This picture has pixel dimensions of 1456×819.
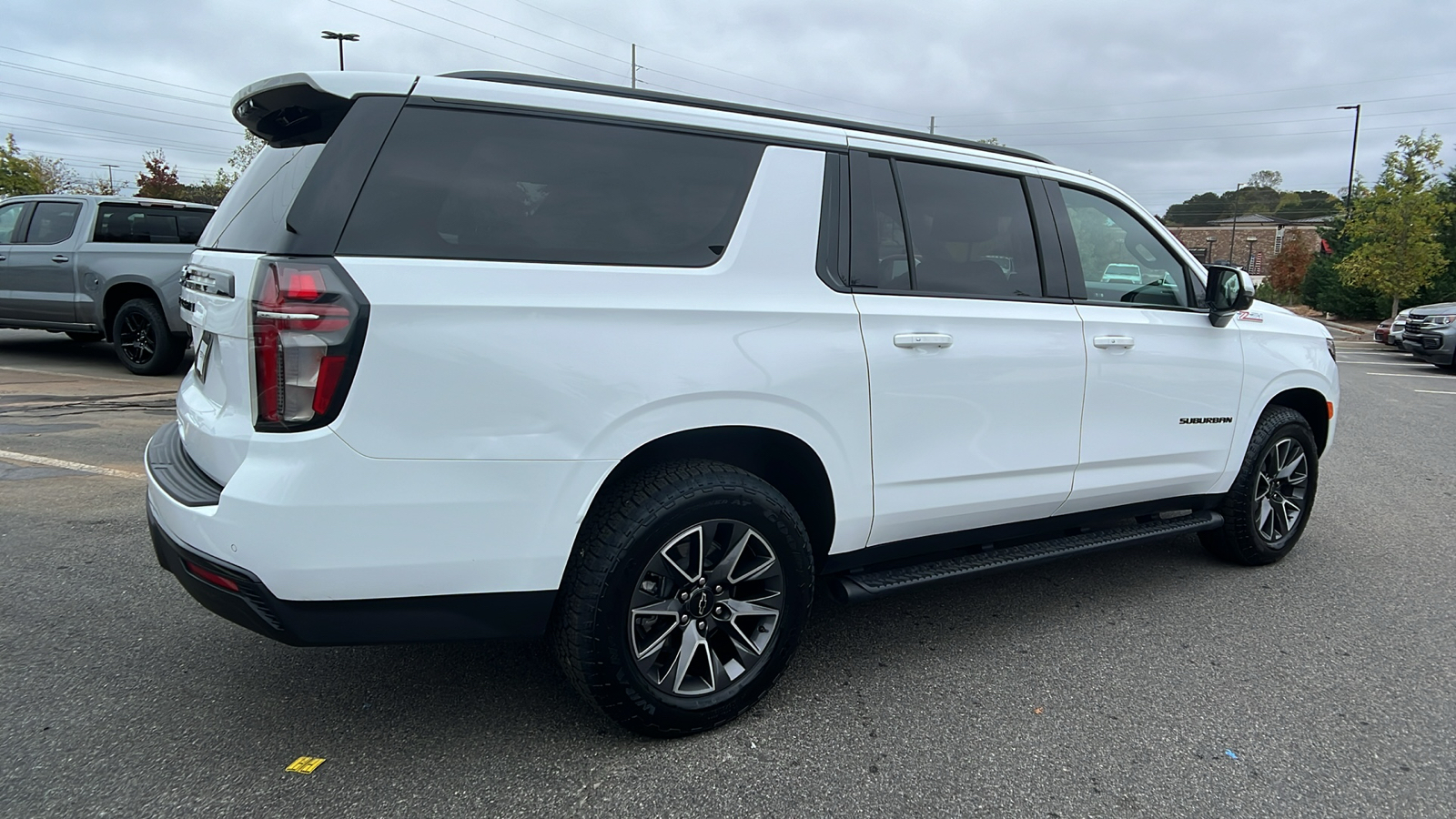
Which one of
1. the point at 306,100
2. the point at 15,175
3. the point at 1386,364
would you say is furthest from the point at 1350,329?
the point at 15,175

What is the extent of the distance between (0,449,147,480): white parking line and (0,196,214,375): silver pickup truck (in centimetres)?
359

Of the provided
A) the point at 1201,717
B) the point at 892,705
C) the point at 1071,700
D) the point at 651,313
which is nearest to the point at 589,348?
the point at 651,313

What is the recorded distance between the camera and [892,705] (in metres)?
2.89

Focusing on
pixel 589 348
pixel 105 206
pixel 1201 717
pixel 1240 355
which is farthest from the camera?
pixel 105 206

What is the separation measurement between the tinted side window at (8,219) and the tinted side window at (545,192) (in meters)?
10.2

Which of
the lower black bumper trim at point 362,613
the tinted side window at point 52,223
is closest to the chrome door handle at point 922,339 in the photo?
the lower black bumper trim at point 362,613

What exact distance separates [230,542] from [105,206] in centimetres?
926

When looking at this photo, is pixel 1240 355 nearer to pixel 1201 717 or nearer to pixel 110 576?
pixel 1201 717

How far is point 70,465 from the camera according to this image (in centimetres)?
539

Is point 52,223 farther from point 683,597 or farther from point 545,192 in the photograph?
point 683,597

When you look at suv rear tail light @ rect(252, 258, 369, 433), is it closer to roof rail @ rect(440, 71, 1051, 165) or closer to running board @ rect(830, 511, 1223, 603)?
roof rail @ rect(440, 71, 1051, 165)

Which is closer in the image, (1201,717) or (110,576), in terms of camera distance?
(1201,717)

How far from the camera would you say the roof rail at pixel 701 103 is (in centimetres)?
248

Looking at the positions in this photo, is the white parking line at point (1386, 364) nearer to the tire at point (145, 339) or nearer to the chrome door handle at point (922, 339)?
the chrome door handle at point (922, 339)
